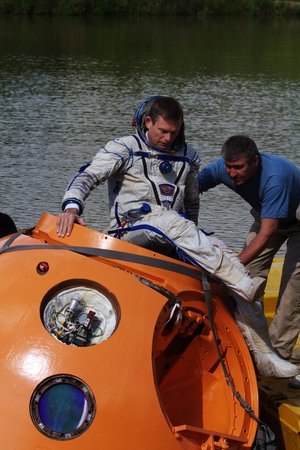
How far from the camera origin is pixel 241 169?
5.63 m

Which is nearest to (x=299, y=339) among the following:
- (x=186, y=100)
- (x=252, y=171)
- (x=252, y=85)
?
(x=252, y=171)

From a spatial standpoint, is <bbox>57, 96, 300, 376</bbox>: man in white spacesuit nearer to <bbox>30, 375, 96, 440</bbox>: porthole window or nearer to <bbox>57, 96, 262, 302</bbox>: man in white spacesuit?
<bbox>57, 96, 262, 302</bbox>: man in white spacesuit

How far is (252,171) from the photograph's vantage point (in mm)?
5688

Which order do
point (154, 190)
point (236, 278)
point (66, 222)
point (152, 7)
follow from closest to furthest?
point (66, 222)
point (236, 278)
point (154, 190)
point (152, 7)

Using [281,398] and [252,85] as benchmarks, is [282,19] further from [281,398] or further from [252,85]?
[281,398]

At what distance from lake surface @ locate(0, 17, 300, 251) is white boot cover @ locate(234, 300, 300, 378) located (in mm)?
6229

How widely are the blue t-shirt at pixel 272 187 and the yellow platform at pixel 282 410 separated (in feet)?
3.24

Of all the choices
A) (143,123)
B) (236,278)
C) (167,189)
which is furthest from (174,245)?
(143,123)

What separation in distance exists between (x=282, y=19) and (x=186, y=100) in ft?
122

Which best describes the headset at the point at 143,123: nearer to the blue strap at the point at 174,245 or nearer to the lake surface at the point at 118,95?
the blue strap at the point at 174,245

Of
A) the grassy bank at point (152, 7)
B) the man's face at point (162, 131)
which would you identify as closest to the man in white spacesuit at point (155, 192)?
the man's face at point (162, 131)

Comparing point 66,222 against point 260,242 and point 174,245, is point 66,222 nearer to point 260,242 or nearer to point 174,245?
point 174,245

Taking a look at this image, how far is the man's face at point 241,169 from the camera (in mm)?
5617

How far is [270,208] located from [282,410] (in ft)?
3.75
